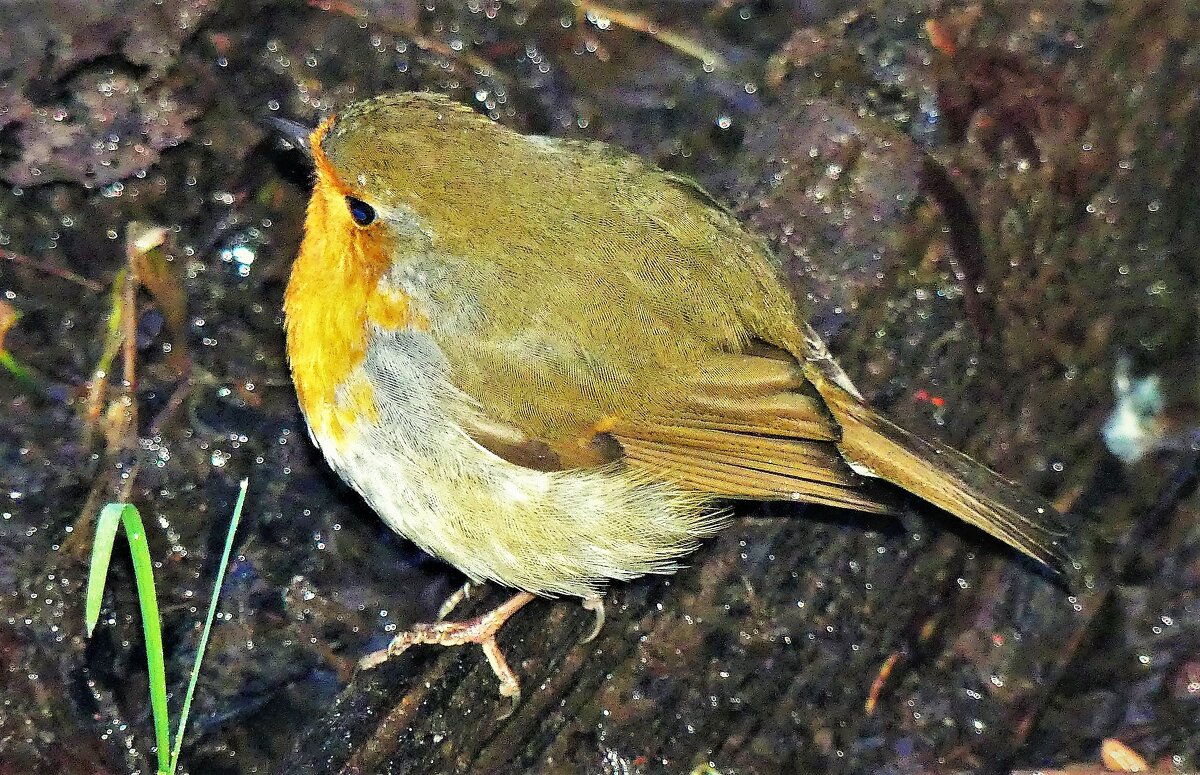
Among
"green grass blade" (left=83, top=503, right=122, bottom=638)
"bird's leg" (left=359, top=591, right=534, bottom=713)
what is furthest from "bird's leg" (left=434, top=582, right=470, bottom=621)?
"green grass blade" (left=83, top=503, right=122, bottom=638)

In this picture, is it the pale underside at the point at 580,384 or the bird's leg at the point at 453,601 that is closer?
the pale underside at the point at 580,384

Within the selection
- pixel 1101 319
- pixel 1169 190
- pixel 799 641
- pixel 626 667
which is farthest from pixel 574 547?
pixel 1169 190

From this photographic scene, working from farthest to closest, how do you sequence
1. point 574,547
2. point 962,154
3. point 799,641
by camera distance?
point 962,154
point 799,641
point 574,547

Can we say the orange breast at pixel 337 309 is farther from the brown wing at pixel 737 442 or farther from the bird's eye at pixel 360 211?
the brown wing at pixel 737 442

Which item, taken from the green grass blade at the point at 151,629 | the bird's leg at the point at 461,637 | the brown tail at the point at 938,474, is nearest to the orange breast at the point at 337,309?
the green grass blade at the point at 151,629

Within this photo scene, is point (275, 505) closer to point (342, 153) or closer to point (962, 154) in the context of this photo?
point (342, 153)

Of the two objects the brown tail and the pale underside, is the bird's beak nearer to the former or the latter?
the pale underside

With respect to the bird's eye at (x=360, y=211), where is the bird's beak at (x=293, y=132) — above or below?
below
